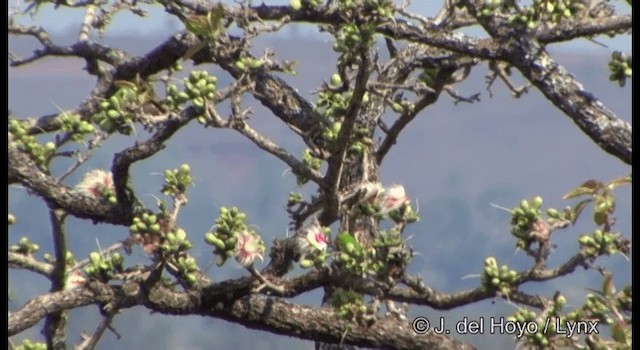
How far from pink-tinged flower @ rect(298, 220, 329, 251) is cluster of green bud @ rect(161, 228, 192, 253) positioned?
1.29 ft

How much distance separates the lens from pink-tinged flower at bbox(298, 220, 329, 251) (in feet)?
10.5

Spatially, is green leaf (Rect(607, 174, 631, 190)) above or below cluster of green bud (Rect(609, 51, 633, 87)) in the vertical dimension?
below

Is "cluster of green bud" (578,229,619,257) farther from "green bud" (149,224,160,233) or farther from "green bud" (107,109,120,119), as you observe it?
"green bud" (107,109,120,119)

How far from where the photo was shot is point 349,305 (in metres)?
Answer: 3.32

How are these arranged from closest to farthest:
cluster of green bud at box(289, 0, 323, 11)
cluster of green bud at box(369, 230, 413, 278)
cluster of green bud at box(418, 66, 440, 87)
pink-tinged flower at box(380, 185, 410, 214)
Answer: cluster of green bud at box(369, 230, 413, 278) < pink-tinged flower at box(380, 185, 410, 214) < cluster of green bud at box(289, 0, 323, 11) < cluster of green bud at box(418, 66, 440, 87)

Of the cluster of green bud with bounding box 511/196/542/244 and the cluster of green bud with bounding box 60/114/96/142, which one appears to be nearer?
the cluster of green bud with bounding box 511/196/542/244

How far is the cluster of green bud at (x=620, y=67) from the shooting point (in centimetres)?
277

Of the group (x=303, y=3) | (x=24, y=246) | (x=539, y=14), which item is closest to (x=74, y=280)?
(x=24, y=246)

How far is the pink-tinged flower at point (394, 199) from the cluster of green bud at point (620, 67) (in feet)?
2.51

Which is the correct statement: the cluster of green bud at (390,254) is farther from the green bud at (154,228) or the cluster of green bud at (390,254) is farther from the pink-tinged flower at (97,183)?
the pink-tinged flower at (97,183)

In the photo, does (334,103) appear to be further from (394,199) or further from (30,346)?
(30,346)

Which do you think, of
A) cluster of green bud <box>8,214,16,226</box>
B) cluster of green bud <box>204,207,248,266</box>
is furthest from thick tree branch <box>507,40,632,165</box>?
cluster of green bud <box>8,214,16,226</box>

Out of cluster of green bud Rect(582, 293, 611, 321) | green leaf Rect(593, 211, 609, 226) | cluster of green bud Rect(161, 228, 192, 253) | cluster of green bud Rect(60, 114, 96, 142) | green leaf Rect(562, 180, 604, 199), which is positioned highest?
cluster of green bud Rect(60, 114, 96, 142)

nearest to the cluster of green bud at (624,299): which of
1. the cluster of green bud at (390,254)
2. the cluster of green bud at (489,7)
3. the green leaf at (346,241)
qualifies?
the cluster of green bud at (390,254)
